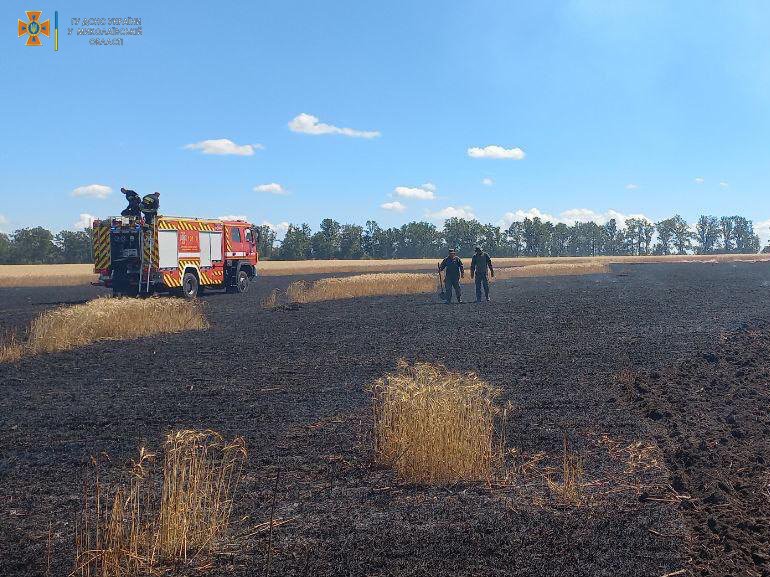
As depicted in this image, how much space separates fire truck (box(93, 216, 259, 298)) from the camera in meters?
21.5

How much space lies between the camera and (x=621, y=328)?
1488cm

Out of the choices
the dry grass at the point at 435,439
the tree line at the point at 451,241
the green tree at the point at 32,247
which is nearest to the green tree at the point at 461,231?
the tree line at the point at 451,241

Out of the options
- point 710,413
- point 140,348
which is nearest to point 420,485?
point 710,413

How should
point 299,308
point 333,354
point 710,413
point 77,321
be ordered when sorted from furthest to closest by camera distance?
point 299,308 → point 77,321 → point 333,354 → point 710,413

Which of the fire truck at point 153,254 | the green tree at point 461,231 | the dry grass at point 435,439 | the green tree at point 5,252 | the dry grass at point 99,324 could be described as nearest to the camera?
the dry grass at point 435,439

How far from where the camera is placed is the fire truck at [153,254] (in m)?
21.5

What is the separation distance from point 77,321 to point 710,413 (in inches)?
473

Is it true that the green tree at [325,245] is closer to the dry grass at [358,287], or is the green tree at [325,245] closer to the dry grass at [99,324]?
the dry grass at [358,287]

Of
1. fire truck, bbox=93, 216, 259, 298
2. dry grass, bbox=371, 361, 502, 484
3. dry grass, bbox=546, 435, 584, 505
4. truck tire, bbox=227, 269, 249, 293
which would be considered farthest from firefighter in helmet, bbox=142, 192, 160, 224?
dry grass, bbox=546, 435, 584, 505

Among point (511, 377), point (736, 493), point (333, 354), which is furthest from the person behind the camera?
point (333, 354)

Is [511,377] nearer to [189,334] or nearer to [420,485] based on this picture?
[420,485]

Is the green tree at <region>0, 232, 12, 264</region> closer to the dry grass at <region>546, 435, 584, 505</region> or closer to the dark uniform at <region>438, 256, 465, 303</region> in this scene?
the dark uniform at <region>438, 256, 465, 303</region>

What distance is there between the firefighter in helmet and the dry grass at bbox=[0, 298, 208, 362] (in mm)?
5584

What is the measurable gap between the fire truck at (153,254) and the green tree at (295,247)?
83.5 m
